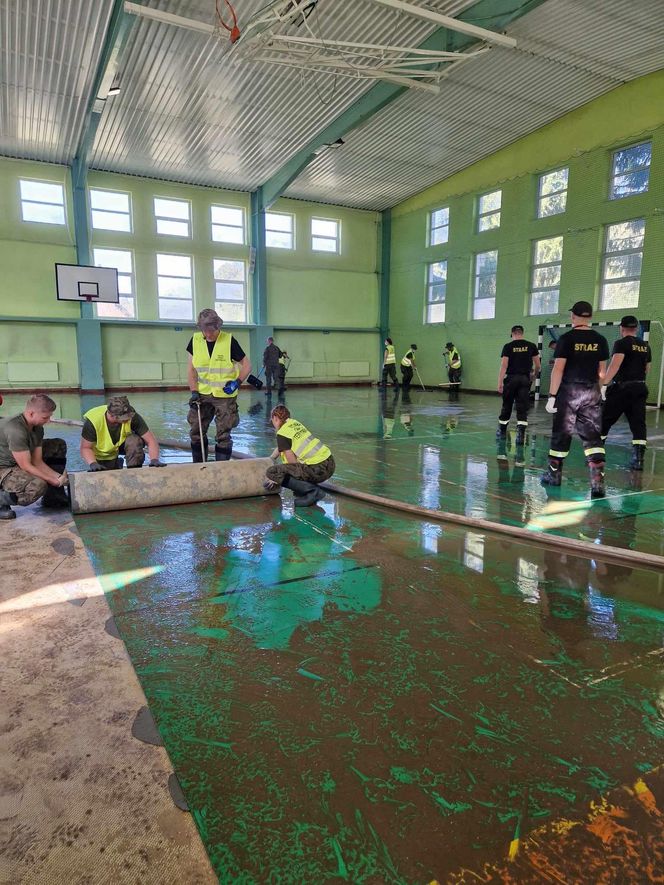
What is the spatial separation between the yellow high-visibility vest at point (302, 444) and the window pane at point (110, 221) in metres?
15.0

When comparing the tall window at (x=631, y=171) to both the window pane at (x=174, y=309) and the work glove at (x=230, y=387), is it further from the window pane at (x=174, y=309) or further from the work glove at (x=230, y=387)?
the window pane at (x=174, y=309)

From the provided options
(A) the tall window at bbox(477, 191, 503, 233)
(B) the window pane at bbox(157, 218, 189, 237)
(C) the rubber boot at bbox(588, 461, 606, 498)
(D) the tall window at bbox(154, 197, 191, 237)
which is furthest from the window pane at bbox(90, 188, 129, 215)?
(C) the rubber boot at bbox(588, 461, 606, 498)

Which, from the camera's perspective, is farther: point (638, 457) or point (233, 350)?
point (638, 457)

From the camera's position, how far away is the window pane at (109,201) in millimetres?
16328

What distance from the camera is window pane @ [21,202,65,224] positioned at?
1552 cm

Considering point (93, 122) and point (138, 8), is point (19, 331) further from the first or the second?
point (138, 8)

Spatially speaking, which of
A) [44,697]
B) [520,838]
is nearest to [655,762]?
[520,838]

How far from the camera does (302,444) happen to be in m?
4.55

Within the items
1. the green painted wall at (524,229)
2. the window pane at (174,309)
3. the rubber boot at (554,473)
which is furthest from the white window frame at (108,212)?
the rubber boot at (554,473)

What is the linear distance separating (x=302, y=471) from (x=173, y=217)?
15633 millimetres

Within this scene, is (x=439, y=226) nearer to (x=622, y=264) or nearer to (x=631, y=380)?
(x=622, y=264)

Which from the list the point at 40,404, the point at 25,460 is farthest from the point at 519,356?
the point at 25,460

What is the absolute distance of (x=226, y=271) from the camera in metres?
18.3

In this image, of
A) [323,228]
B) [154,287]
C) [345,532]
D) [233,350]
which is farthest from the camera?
[323,228]
